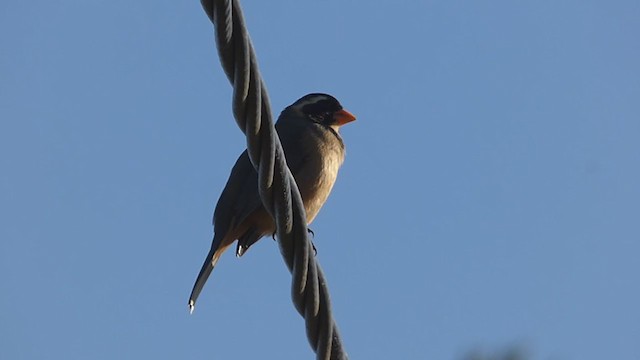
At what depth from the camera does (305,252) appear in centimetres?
357

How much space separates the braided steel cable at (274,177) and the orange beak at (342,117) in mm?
4777

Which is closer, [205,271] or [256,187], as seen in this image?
[205,271]

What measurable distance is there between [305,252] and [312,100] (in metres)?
5.05

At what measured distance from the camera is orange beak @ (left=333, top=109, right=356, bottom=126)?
843 cm

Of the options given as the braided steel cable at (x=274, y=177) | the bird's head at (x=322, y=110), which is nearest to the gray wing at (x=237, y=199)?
the bird's head at (x=322, y=110)

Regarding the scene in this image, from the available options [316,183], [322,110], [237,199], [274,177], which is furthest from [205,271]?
[274,177]

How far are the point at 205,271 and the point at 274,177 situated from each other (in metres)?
3.37

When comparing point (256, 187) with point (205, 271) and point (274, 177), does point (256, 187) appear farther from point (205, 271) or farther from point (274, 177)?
point (274, 177)

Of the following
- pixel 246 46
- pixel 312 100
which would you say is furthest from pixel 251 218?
pixel 246 46

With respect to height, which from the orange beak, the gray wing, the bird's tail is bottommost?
the bird's tail

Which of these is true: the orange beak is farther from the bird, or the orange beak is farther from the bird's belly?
the bird's belly

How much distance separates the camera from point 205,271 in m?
6.77

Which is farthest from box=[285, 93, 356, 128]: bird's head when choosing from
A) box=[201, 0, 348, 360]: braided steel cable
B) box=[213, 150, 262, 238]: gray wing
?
box=[201, 0, 348, 360]: braided steel cable

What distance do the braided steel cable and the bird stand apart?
292 cm
